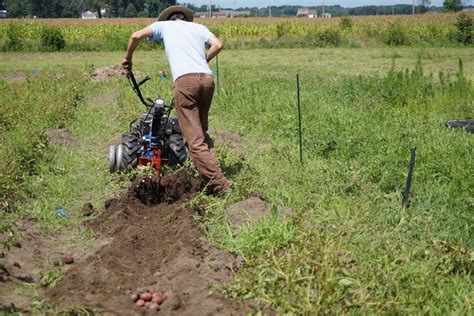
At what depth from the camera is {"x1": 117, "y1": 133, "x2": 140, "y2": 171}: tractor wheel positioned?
6969 millimetres

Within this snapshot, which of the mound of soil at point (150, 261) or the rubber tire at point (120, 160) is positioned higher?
the rubber tire at point (120, 160)

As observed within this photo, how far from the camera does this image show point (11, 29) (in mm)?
34000

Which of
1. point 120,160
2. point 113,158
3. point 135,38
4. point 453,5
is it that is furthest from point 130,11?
point 135,38

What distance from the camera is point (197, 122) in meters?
6.34

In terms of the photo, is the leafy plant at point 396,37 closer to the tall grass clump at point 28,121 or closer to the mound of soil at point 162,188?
the tall grass clump at point 28,121

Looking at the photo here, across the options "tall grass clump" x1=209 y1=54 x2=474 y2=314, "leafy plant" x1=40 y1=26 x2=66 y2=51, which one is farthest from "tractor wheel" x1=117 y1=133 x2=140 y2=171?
"leafy plant" x1=40 y1=26 x2=66 y2=51

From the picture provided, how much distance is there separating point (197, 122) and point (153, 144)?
74 centimetres

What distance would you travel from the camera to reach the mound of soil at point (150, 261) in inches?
158

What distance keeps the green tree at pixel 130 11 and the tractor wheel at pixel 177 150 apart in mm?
93826

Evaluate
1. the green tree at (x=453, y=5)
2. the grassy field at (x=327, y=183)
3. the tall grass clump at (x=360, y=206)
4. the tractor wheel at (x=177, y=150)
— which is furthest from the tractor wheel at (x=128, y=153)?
the green tree at (x=453, y=5)

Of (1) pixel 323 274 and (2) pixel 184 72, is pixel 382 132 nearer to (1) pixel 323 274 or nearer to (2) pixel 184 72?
(2) pixel 184 72

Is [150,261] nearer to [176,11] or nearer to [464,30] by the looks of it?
[176,11]

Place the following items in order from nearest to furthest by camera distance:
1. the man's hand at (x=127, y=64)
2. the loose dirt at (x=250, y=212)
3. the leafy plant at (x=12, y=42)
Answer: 1. the loose dirt at (x=250, y=212)
2. the man's hand at (x=127, y=64)
3. the leafy plant at (x=12, y=42)

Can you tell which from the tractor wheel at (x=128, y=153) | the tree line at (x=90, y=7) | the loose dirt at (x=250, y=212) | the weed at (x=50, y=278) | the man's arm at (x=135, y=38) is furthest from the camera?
the tree line at (x=90, y=7)
